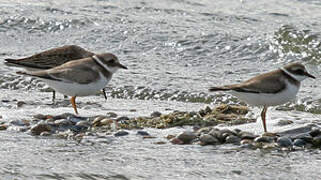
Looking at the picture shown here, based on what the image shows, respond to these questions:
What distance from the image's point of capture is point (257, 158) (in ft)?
21.4

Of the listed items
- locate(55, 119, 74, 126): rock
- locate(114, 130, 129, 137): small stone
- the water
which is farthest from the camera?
locate(55, 119, 74, 126): rock

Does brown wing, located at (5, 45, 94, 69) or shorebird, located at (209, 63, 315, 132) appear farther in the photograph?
brown wing, located at (5, 45, 94, 69)

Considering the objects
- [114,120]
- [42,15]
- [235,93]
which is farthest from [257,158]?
[42,15]

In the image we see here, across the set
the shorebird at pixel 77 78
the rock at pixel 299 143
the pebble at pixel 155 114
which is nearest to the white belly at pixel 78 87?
the shorebird at pixel 77 78

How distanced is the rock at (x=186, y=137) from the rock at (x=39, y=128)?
1440 millimetres

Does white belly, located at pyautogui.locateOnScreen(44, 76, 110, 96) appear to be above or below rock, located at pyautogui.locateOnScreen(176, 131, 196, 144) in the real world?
above

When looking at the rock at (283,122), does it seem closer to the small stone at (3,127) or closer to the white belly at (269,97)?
the white belly at (269,97)

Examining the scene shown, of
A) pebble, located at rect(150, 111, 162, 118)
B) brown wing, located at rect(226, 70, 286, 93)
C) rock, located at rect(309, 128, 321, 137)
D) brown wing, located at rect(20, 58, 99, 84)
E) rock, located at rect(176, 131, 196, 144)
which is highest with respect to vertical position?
brown wing, located at rect(226, 70, 286, 93)

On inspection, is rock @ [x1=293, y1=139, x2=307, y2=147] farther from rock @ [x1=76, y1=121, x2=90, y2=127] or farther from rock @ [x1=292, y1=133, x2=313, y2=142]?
rock @ [x1=76, y1=121, x2=90, y2=127]

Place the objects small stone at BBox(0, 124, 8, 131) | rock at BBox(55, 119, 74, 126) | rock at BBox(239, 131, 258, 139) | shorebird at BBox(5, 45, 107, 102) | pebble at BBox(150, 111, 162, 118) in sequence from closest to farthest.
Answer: rock at BBox(239, 131, 258, 139) < small stone at BBox(0, 124, 8, 131) < rock at BBox(55, 119, 74, 126) < pebble at BBox(150, 111, 162, 118) < shorebird at BBox(5, 45, 107, 102)

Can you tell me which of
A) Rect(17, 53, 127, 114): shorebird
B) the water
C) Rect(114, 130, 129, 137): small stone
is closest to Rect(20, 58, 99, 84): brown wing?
Rect(17, 53, 127, 114): shorebird

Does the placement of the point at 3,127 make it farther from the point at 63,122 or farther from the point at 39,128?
the point at 63,122

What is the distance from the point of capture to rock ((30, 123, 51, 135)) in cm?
745

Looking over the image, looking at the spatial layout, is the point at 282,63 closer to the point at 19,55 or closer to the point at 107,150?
the point at 19,55
